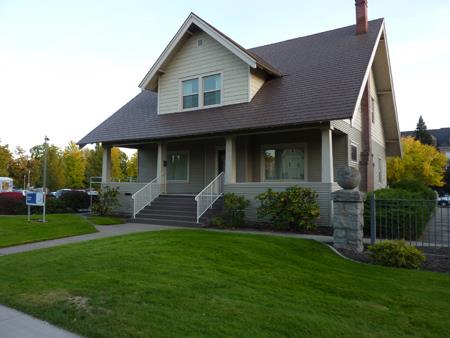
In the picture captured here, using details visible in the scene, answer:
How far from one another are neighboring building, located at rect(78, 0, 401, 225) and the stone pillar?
3132 millimetres

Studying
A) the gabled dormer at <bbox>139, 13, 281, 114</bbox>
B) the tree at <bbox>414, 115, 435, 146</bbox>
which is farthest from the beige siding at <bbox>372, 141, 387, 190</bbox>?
the tree at <bbox>414, 115, 435, 146</bbox>

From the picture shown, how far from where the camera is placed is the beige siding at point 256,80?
14.8 meters

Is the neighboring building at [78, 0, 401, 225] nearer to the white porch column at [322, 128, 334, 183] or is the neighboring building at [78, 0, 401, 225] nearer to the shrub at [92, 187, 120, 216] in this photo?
the white porch column at [322, 128, 334, 183]

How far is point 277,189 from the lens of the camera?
492 inches

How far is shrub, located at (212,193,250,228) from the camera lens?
1227cm

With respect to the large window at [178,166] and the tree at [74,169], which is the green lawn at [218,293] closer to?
the large window at [178,166]

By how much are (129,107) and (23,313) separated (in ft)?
55.3

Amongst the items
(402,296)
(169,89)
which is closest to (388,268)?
(402,296)

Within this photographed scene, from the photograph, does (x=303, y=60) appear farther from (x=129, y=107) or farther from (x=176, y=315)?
(x=176, y=315)

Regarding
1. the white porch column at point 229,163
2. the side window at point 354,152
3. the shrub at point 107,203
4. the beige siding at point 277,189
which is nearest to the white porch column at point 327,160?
the beige siding at point 277,189

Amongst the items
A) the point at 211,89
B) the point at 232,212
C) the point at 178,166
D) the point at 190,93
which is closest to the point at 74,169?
the point at 178,166

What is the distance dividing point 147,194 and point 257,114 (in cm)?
592

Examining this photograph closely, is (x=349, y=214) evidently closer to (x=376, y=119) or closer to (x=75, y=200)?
(x=376, y=119)

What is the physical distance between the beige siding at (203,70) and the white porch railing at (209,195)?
367cm
